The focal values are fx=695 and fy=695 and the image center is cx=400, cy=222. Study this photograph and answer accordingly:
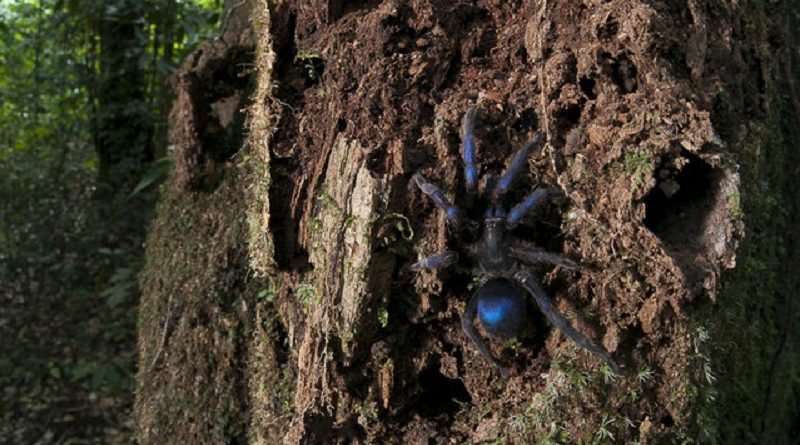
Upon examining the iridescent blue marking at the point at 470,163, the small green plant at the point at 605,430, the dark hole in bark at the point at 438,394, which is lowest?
the small green plant at the point at 605,430

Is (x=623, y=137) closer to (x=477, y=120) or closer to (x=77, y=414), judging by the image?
(x=477, y=120)

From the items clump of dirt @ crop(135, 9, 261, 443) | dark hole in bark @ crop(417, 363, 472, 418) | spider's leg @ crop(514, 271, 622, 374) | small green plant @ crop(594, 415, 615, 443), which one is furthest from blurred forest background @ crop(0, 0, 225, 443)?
small green plant @ crop(594, 415, 615, 443)

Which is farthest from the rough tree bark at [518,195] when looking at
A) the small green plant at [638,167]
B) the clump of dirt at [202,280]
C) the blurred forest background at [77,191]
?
the blurred forest background at [77,191]

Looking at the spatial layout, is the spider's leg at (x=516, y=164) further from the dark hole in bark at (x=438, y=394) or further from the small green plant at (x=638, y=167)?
the dark hole in bark at (x=438, y=394)

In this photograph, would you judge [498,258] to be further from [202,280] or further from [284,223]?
[202,280]

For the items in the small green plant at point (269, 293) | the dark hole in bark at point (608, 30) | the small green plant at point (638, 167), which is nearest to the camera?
the small green plant at point (638, 167)

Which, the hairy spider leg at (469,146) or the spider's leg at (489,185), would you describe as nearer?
the hairy spider leg at (469,146)

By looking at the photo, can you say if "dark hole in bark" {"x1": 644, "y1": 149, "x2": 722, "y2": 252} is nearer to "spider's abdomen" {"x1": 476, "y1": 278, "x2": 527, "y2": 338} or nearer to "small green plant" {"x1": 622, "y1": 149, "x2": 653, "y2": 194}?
"small green plant" {"x1": 622, "y1": 149, "x2": 653, "y2": 194}
